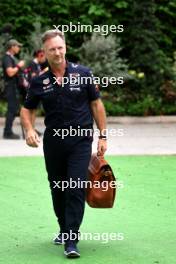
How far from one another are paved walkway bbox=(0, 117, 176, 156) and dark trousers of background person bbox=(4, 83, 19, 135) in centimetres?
27

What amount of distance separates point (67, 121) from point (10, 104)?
8514 mm

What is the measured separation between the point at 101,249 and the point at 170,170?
15.3ft

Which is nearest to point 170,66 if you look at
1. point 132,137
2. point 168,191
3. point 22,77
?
point 132,137

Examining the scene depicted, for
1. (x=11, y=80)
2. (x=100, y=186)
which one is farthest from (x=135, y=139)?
(x=100, y=186)

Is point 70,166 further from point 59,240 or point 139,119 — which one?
point 139,119

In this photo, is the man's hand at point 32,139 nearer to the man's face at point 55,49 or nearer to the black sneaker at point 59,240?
the man's face at point 55,49

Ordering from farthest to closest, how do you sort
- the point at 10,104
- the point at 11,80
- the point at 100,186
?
the point at 10,104, the point at 11,80, the point at 100,186

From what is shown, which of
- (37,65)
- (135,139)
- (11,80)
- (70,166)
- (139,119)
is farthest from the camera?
(139,119)

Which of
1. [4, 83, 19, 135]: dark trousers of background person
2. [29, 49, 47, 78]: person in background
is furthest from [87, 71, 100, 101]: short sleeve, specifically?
[4, 83, 19, 135]: dark trousers of background person

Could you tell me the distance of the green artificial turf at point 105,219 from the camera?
272 inches

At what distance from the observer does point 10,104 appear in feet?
50.2

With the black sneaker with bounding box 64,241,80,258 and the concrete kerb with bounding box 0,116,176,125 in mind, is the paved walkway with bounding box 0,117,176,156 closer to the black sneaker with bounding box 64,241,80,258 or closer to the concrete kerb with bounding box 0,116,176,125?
the concrete kerb with bounding box 0,116,176,125

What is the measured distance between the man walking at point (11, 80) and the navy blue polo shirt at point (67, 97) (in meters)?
7.91

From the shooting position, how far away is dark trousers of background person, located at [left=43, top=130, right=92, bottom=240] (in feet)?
22.5
